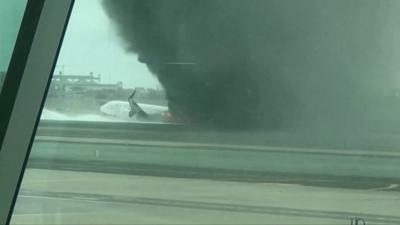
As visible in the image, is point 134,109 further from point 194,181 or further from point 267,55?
point 267,55

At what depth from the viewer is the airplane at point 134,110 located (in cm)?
261

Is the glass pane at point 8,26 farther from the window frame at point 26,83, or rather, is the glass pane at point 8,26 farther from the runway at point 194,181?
the runway at point 194,181

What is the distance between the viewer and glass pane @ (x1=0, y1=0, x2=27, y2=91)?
7.62 feet

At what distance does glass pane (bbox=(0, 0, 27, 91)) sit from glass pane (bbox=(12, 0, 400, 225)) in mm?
264

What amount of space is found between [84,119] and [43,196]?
18.6 inches

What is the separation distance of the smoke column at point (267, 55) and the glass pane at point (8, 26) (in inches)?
17.5

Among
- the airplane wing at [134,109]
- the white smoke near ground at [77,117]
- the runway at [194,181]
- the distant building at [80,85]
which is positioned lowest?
the runway at [194,181]

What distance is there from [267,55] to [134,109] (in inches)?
26.3

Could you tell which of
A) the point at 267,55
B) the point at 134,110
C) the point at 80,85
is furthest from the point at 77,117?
the point at 267,55

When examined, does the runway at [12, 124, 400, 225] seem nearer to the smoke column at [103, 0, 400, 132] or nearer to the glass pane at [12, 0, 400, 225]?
the glass pane at [12, 0, 400, 225]

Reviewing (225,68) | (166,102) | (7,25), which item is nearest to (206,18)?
(225,68)

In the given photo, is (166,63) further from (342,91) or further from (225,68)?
(342,91)

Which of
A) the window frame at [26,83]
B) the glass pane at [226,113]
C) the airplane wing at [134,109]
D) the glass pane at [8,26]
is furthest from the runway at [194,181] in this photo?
the glass pane at [8,26]

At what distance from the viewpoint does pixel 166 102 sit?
104 inches
